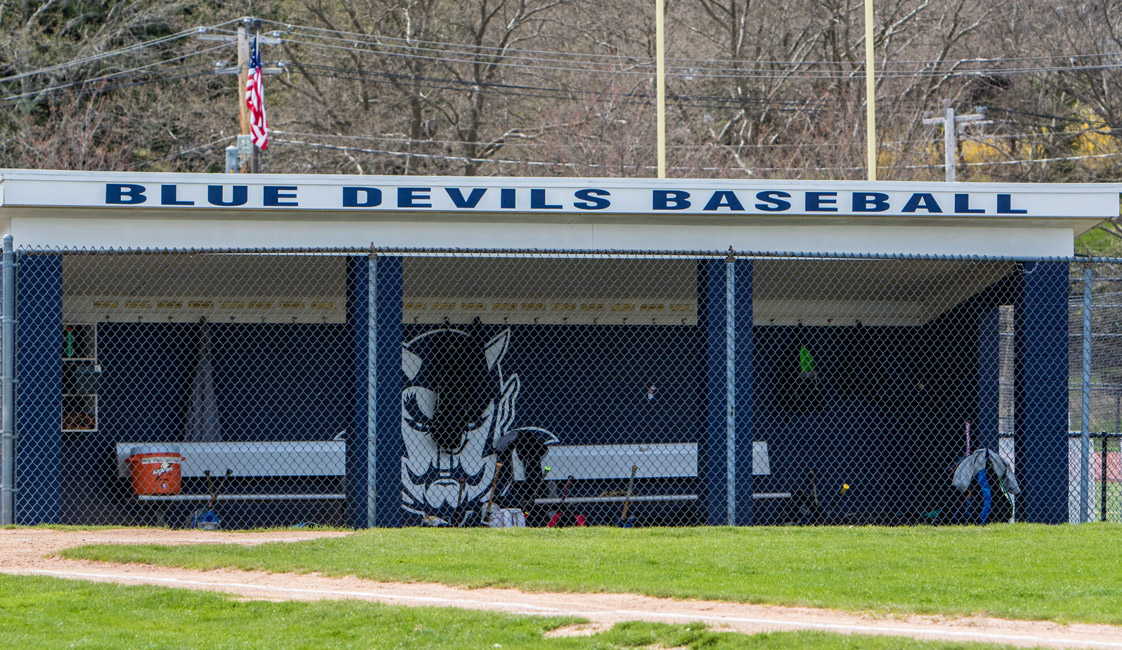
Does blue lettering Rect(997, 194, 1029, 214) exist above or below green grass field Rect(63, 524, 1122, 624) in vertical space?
above

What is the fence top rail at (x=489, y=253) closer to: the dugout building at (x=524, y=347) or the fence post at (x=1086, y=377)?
the dugout building at (x=524, y=347)

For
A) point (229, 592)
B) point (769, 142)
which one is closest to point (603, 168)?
point (769, 142)

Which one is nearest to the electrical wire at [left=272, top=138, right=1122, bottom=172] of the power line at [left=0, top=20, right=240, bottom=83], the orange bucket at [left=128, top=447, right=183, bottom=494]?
the power line at [left=0, top=20, right=240, bottom=83]

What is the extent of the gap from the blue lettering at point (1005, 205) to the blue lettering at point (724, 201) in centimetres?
204

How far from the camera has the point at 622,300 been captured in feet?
45.3

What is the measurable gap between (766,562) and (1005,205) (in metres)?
4.45

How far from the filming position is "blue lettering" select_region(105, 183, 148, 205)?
10.0 meters

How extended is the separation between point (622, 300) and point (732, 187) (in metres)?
3.48

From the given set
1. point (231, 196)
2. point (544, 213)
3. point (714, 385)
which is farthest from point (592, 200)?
point (231, 196)

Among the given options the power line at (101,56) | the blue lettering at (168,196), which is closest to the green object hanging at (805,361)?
the blue lettering at (168,196)

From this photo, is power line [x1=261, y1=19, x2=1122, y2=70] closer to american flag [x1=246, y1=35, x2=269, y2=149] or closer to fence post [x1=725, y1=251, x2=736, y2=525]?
american flag [x1=246, y1=35, x2=269, y2=149]

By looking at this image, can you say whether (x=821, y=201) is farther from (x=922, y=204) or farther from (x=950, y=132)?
(x=950, y=132)

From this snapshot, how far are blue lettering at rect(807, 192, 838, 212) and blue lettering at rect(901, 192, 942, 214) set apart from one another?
56 cm

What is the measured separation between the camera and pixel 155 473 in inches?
485
